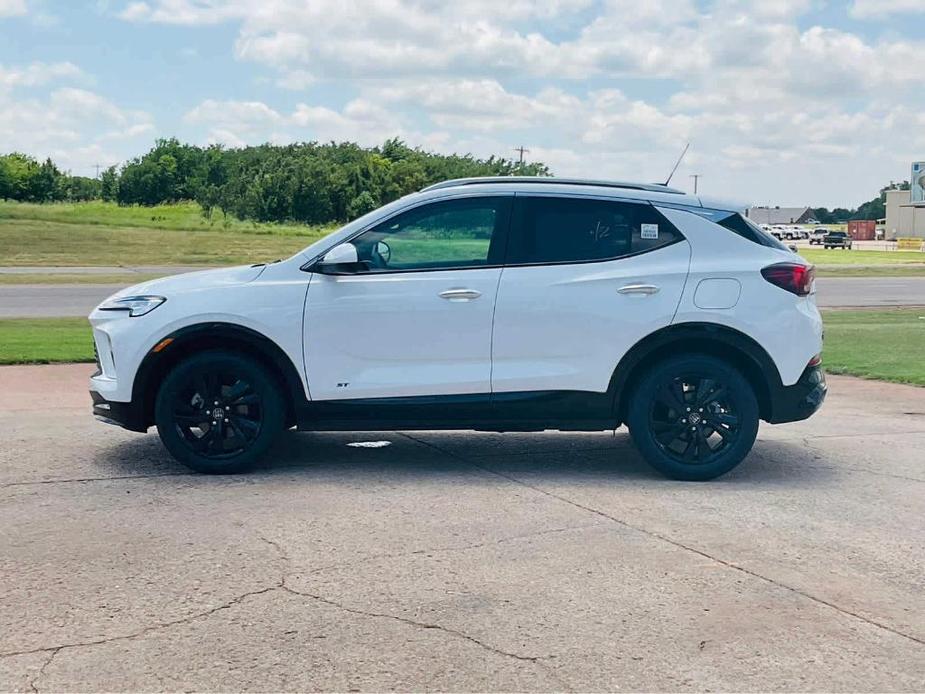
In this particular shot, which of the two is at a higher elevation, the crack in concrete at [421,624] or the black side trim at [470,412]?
the black side trim at [470,412]

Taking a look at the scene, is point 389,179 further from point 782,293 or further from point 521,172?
point 782,293

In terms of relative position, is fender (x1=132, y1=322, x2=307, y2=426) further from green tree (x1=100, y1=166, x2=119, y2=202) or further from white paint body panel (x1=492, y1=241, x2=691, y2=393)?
green tree (x1=100, y1=166, x2=119, y2=202)

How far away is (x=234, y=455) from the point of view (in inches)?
280

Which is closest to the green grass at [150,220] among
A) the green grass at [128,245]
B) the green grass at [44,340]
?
the green grass at [128,245]

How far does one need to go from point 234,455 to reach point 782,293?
3535 millimetres

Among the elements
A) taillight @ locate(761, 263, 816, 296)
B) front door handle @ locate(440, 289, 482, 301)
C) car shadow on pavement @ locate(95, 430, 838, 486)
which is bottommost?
car shadow on pavement @ locate(95, 430, 838, 486)

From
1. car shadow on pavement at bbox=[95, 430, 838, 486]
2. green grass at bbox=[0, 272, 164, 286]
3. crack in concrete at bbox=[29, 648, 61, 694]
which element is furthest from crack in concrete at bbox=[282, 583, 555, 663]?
green grass at bbox=[0, 272, 164, 286]

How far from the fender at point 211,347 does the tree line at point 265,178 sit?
54.0 meters

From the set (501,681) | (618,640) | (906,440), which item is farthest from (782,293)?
(501,681)

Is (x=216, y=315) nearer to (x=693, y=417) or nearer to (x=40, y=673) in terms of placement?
(x=693, y=417)

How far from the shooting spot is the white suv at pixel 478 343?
706cm

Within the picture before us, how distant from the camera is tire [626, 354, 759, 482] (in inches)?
279

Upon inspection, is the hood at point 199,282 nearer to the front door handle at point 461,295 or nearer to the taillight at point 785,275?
the front door handle at point 461,295

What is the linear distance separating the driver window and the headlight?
4.26 feet
